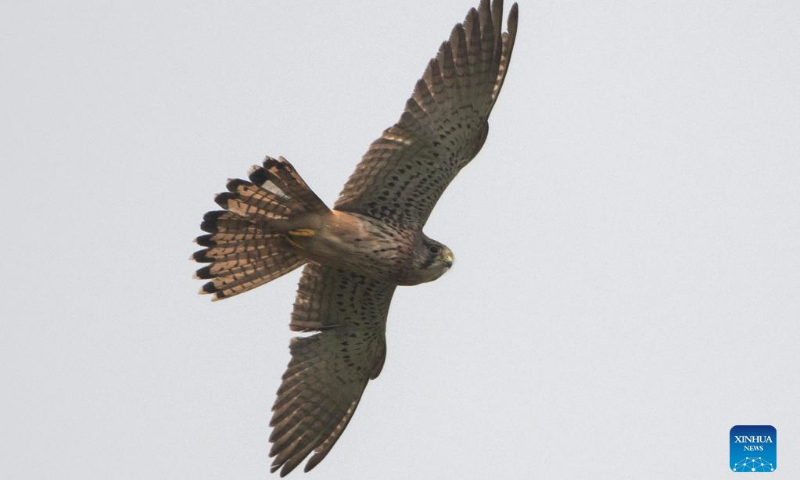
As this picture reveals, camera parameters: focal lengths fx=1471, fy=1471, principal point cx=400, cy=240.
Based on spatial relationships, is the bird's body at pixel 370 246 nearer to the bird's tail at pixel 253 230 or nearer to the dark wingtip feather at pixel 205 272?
the bird's tail at pixel 253 230

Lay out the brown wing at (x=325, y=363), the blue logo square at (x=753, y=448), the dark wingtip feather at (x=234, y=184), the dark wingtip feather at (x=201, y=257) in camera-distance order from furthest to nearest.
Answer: the blue logo square at (x=753, y=448), the brown wing at (x=325, y=363), the dark wingtip feather at (x=201, y=257), the dark wingtip feather at (x=234, y=184)

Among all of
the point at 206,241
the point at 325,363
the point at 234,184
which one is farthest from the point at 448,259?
the point at 206,241

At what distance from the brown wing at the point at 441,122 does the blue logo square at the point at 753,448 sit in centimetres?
567

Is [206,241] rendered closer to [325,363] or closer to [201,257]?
[201,257]

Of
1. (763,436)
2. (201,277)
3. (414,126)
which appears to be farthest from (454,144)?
(763,436)

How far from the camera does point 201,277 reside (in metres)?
14.4

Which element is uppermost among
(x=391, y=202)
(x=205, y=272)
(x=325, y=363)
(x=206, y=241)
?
(x=391, y=202)

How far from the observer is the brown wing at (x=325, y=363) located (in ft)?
50.4

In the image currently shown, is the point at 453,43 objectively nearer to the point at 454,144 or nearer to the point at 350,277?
the point at 454,144

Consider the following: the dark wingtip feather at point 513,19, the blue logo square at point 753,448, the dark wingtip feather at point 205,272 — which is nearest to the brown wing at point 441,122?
the dark wingtip feather at point 513,19

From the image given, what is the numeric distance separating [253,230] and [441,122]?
83.8 inches

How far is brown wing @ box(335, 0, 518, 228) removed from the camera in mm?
14477

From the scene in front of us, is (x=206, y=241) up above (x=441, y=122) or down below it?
below

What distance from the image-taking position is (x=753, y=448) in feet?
58.3
